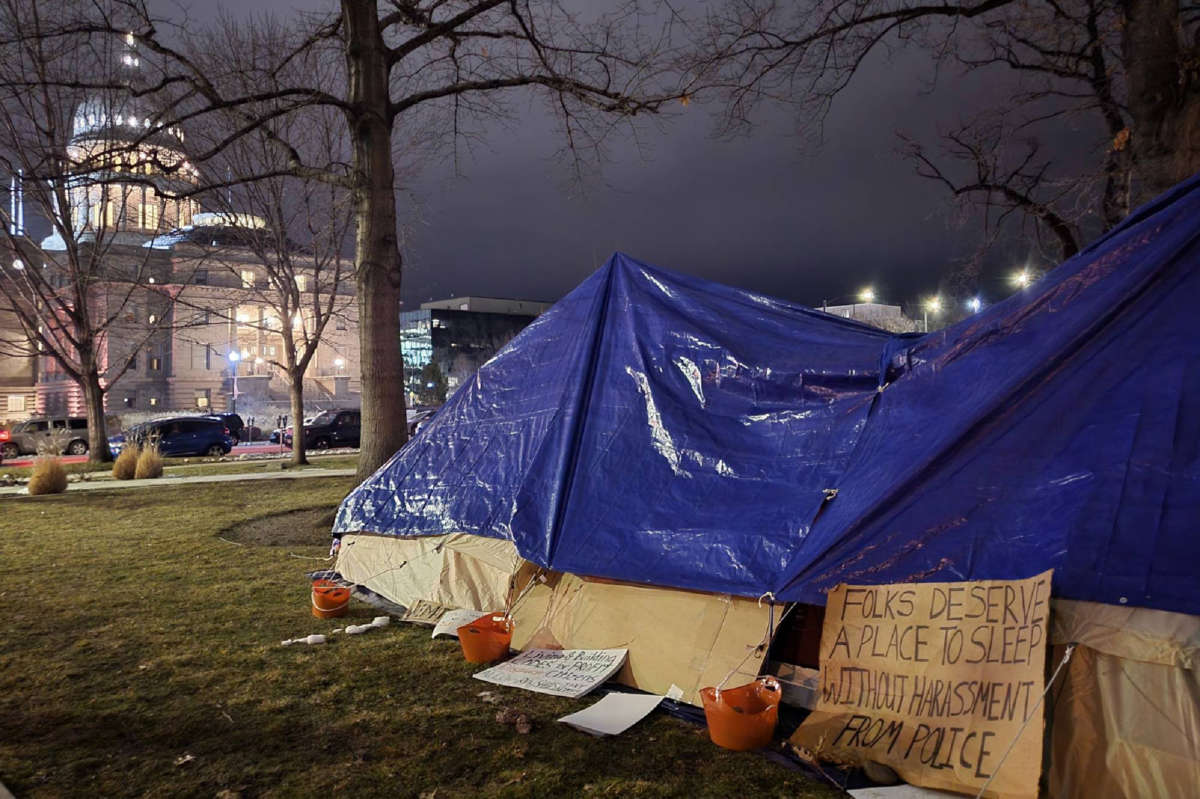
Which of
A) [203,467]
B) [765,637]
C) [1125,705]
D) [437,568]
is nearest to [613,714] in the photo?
[765,637]

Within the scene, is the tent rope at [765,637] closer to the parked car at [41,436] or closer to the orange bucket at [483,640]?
the orange bucket at [483,640]

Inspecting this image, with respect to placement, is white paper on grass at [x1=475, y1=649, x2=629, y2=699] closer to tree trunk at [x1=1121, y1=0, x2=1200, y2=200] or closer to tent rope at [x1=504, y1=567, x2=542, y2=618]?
tent rope at [x1=504, y1=567, x2=542, y2=618]

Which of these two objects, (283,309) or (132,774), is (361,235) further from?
(283,309)

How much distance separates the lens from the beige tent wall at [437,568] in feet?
18.3

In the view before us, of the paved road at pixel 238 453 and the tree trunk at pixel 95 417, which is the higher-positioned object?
the tree trunk at pixel 95 417

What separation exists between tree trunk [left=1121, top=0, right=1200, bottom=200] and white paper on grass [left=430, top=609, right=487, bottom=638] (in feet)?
21.9

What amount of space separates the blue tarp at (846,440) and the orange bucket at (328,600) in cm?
68

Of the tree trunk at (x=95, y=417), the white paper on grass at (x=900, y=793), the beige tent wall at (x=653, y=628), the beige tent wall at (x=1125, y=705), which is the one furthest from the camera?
Answer: the tree trunk at (x=95, y=417)

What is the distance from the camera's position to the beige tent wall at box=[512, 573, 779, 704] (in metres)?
4.17

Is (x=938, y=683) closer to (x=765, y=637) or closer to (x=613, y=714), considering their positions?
(x=765, y=637)

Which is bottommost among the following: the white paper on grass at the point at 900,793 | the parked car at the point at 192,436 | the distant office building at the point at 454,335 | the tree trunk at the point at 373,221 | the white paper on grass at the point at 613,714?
the white paper on grass at the point at 900,793

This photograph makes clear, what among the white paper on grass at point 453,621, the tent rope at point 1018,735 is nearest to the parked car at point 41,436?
the white paper on grass at point 453,621

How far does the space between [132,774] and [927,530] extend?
382 centimetres

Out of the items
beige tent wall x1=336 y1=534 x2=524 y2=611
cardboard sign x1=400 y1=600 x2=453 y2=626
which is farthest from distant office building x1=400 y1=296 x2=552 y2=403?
cardboard sign x1=400 y1=600 x2=453 y2=626
